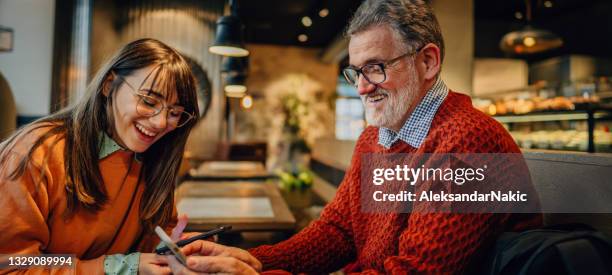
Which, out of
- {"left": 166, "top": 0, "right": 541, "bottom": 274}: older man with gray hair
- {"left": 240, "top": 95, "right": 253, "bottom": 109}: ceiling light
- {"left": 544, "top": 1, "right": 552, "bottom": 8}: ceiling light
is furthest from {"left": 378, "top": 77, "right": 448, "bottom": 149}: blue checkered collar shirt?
{"left": 240, "top": 95, "right": 253, "bottom": 109}: ceiling light

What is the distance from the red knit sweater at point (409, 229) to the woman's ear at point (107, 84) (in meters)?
0.63

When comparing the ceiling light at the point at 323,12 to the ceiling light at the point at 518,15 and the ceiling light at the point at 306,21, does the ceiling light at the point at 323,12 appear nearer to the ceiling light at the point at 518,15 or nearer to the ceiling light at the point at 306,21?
the ceiling light at the point at 306,21

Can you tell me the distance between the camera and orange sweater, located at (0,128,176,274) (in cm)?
83

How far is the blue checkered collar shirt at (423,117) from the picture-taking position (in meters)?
1.01

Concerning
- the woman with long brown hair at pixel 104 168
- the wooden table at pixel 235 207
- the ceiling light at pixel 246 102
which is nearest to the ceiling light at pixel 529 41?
the wooden table at pixel 235 207

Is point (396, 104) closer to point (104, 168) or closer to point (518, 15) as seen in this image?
point (104, 168)

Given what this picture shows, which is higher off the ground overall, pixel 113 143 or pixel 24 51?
pixel 24 51

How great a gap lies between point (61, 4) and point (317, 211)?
3.29 meters

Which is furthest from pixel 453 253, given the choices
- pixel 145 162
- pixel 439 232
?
pixel 145 162

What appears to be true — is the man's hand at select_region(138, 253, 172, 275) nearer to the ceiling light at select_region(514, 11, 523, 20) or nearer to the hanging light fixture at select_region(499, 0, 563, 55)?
the hanging light fixture at select_region(499, 0, 563, 55)

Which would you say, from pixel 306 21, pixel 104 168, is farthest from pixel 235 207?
pixel 306 21

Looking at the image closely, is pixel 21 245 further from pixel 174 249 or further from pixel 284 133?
pixel 284 133

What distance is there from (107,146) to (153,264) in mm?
397

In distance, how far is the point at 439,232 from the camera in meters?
0.80
